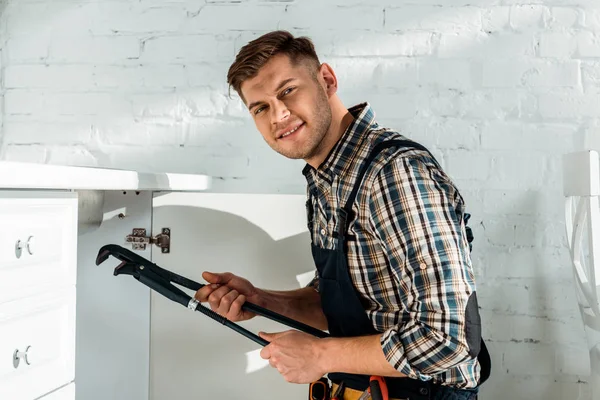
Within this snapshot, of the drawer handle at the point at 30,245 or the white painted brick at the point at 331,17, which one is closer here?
the drawer handle at the point at 30,245

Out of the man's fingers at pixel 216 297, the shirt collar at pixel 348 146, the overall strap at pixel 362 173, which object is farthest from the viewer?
the man's fingers at pixel 216 297

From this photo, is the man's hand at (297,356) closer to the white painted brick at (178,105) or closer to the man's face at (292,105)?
the man's face at (292,105)

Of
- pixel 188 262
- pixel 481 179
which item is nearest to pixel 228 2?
pixel 188 262

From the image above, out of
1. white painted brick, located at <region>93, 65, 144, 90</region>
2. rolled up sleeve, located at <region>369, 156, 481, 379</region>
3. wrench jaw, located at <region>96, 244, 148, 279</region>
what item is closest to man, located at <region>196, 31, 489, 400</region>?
rolled up sleeve, located at <region>369, 156, 481, 379</region>

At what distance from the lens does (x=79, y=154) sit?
1.83 meters

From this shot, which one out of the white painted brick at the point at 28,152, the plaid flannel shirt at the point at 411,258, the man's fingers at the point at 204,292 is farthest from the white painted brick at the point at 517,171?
the white painted brick at the point at 28,152

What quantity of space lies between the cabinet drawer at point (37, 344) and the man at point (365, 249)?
32cm

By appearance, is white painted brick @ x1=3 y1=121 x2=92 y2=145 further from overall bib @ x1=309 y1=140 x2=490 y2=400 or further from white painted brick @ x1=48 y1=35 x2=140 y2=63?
overall bib @ x1=309 y1=140 x2=490 y2=400

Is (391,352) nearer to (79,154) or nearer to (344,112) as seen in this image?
(344,112)

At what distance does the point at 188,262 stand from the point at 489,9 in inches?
41.0

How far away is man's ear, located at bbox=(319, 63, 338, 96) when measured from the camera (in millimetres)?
1253

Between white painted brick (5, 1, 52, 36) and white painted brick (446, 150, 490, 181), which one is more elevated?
white painted brick (5, 1, 52, 36)

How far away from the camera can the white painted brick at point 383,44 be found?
167 cm

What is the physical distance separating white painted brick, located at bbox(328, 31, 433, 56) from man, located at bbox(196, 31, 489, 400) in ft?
1.53
